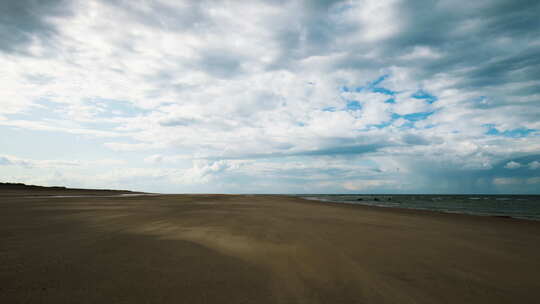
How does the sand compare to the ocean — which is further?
the ocean

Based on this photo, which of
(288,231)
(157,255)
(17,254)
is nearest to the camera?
(17,254)

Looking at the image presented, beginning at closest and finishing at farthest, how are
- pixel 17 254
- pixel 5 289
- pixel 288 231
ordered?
1. pixel 5 289
2. pixel 17 254
3. pixel 288 231

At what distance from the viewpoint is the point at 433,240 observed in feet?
24.5

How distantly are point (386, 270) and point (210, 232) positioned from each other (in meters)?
4.68

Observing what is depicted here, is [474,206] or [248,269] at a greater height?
[248,269]

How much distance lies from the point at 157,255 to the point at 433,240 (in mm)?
7303

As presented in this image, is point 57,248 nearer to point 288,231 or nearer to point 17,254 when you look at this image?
point 17,254

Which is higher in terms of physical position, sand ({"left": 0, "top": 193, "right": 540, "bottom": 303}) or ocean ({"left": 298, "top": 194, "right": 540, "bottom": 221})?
sand ({"left": 0, "top": 193, "right": 540, "bottom": 303})

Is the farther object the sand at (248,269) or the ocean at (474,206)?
the ocean at (474,206)

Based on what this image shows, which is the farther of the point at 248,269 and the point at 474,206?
the point at 474,206

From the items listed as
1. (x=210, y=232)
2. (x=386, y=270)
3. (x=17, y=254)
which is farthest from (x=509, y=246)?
(x=17, y=254)

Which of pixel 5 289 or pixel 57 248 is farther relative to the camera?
pixel 57 248

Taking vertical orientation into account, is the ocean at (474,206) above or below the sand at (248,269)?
below

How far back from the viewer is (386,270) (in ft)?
14.8
